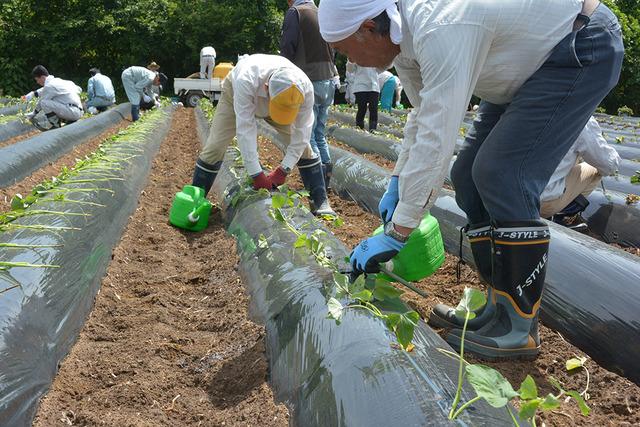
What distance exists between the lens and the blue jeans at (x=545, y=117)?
188 centimetres

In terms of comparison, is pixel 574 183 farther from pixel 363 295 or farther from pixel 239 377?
pixel 239 377

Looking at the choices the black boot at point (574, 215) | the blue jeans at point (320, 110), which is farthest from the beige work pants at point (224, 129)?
the black boot at point (574, 215)

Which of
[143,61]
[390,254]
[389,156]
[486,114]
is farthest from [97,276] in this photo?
[143,61]

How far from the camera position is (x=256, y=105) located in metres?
3.84

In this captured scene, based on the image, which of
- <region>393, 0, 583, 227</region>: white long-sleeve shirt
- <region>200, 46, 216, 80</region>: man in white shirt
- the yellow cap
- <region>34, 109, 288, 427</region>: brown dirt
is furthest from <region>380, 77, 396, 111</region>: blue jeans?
<region>393, 0, 583, 227</region>: white long-sleeve shirt

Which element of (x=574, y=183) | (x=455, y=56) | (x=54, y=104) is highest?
(x=455, y=56)

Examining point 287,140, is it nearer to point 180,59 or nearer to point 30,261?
point 30,261

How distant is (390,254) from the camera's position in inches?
76.6

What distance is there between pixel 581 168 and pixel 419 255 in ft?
5.50

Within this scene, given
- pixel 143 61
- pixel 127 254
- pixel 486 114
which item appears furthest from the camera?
pixel 143 61

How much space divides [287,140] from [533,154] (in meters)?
2.64

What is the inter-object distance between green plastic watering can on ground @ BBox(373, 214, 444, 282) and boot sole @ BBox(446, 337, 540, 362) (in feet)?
1.10

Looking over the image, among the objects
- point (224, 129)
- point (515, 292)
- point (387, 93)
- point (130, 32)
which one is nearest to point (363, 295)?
point (515, 292)

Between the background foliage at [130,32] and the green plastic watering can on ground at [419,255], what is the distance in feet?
81.1
